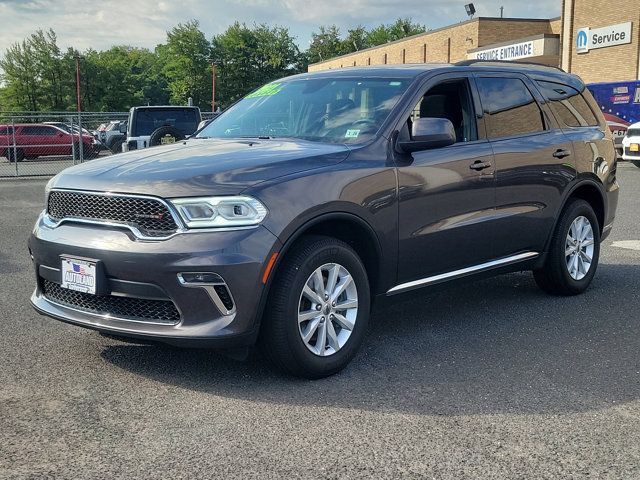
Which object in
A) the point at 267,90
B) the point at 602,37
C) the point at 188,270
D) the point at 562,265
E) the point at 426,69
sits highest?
the point at 602,37

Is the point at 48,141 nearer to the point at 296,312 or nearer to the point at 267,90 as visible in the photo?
the point at 267,90

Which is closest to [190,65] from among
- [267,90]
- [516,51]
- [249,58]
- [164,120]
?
[249,58]

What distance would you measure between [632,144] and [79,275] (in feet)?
59.9

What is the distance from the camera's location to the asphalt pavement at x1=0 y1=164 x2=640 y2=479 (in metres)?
3.32

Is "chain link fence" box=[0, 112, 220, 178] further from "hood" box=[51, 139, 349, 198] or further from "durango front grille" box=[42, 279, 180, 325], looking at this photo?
"durango front grille" box=[42, 279, 180, 325]

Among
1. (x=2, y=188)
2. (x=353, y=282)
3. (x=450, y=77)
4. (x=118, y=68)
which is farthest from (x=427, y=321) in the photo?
(x=118, y=68)

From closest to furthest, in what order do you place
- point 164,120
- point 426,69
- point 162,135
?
point 426,69
point 162,135
point 164,120

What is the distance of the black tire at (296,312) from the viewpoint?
4.10 metres

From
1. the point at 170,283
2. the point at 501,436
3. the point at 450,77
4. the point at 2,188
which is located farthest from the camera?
the point at 2,188

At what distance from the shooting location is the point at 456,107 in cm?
561

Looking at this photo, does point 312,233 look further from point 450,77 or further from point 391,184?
point 450,77

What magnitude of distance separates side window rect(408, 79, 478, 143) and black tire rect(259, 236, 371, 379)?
1.53 meters

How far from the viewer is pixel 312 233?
14.4ft

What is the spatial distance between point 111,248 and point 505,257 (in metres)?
3.06
